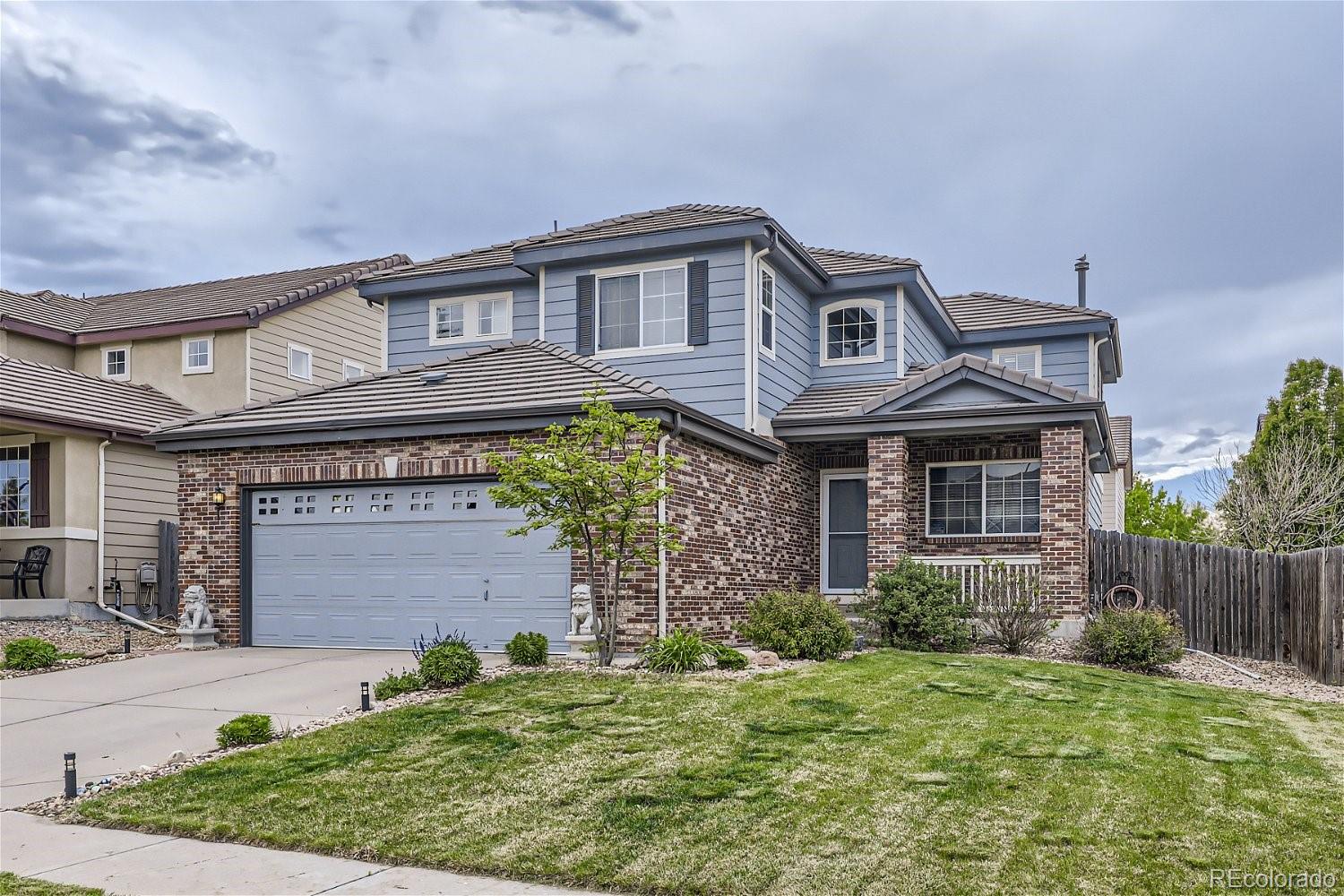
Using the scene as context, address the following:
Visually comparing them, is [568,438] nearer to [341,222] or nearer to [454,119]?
[454,119]

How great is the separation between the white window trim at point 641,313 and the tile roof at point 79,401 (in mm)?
8612

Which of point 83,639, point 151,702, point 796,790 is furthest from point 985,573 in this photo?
point 83,639

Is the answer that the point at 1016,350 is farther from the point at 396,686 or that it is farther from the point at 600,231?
the point at 396,686

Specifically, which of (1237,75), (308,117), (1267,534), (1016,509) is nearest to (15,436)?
(308,117)

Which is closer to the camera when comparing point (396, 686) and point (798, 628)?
point (396, 686)

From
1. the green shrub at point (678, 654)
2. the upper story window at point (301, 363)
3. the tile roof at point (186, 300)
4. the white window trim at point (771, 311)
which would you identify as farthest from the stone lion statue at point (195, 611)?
the upper story window at point (301, 363)

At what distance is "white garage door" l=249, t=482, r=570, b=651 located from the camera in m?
13.8

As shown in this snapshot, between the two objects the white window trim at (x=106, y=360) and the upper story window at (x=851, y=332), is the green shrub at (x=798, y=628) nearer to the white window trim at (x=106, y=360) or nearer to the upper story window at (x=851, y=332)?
the upper story window at (x=851, y=332)

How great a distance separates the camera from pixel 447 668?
1077 cm

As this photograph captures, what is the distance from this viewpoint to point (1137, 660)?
13266 millimetres

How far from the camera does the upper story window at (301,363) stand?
23344mm

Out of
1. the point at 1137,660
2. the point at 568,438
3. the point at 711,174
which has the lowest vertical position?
the point at 1137,660

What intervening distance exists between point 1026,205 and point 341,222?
1436cm

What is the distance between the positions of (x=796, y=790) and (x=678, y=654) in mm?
4324
